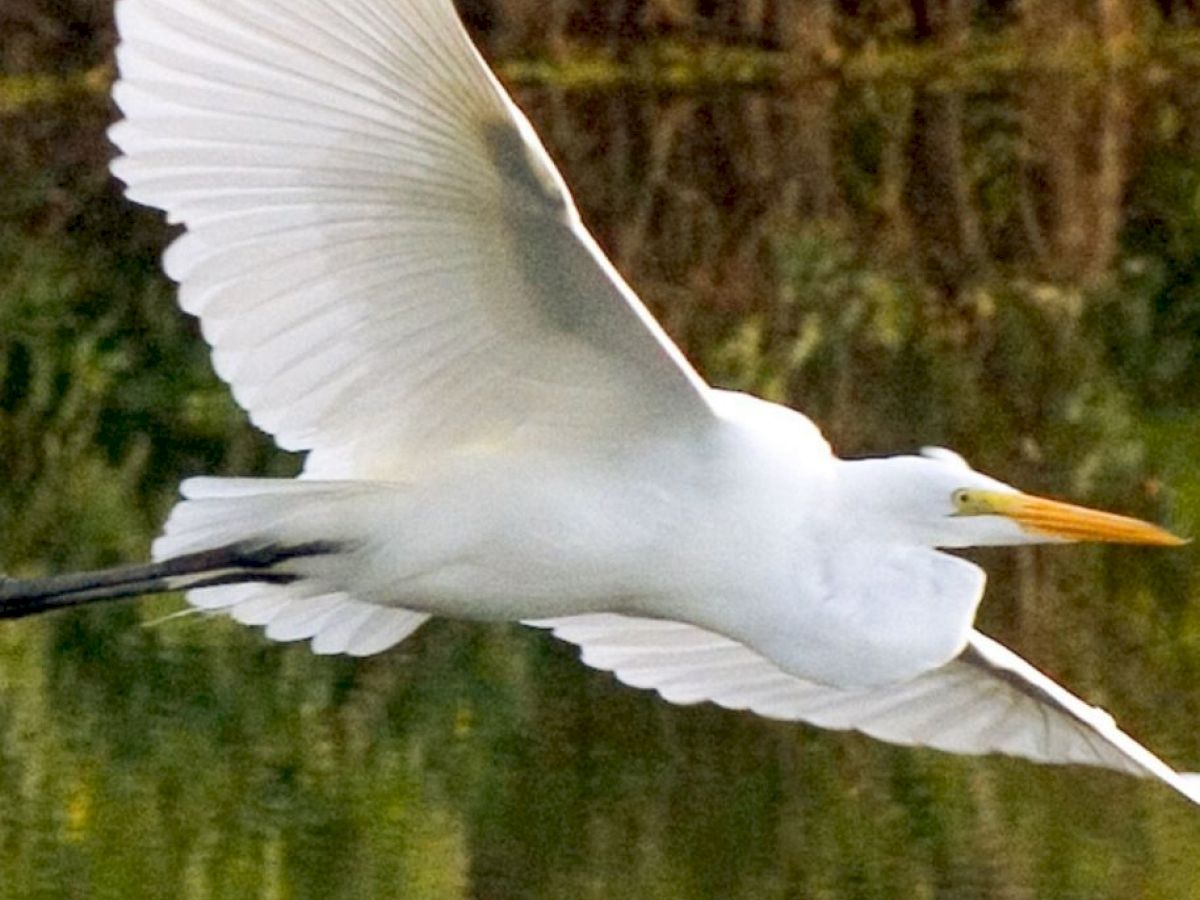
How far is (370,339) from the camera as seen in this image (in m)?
4.23

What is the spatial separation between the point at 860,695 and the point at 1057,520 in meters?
0.62

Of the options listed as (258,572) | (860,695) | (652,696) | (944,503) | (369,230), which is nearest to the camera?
(369,230)

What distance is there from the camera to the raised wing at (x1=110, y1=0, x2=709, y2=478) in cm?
396

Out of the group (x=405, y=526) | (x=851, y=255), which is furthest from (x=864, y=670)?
(x=851, y=255)

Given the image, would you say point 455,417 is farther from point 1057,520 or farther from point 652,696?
point 652,696

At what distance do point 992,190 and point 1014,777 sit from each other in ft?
19.5

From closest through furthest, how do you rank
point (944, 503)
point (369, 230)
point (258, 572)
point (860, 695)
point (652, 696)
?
point (369, 230) < point (944, 503) < point (258, 572) < point (860, 695) < point (652, 696)

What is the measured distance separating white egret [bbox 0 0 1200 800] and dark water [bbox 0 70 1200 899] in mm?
1298

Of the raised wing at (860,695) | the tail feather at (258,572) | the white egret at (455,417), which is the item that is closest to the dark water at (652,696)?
the raised wing at (860,695)

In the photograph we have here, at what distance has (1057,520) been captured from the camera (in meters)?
4.37

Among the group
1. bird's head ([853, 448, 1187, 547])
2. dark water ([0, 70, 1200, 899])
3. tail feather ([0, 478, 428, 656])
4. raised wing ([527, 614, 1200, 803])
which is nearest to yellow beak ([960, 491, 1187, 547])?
bird's head ([853, 448, 1187, 547])

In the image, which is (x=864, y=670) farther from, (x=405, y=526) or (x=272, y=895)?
(x=272, y=895)

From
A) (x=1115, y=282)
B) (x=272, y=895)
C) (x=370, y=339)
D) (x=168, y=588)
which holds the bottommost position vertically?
(x=272, y=895)

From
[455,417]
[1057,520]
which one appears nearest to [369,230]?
[455,417]
